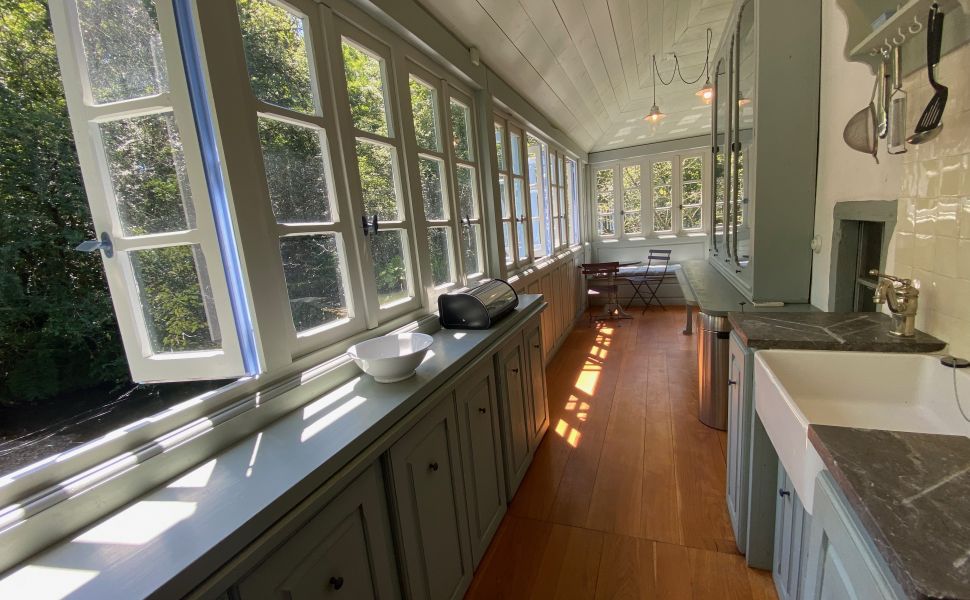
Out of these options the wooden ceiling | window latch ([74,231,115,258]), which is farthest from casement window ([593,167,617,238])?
window latch ([74,231,115,258])

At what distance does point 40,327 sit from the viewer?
2.61ft

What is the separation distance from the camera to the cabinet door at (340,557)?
2.64 feet

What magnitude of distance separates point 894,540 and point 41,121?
5.36 feet

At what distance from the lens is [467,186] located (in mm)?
2758

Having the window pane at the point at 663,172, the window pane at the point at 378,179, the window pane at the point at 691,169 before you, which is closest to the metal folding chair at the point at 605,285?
the window pane at the point at 663,172

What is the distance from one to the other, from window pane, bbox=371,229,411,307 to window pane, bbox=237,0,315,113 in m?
0.59

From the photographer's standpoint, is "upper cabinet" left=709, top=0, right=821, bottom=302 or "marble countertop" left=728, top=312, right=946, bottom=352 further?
"upper cabinet" left=709, top=0, right=821, bottom=302

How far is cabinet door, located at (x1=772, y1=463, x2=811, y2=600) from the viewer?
48.4 inches

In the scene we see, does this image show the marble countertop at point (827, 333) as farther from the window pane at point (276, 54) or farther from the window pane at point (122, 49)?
the window pane at point (122, 49)

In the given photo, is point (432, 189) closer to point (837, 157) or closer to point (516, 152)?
point (516, 152)

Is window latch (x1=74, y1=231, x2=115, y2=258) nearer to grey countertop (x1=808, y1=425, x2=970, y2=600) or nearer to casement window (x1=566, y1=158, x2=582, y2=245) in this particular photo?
grey countertop (x1=808, y1=425, x2=970, y2=600)

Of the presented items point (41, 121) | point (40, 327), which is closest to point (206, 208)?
point (41, 121)

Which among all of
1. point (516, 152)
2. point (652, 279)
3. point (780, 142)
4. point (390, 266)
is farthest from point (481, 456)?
point (652, 279)

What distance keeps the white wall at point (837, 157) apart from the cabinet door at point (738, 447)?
616mm
